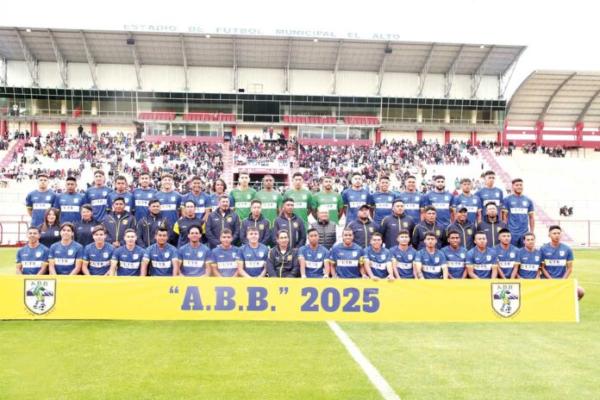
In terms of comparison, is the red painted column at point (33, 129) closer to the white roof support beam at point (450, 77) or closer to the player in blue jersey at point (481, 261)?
the white roof support beam at point (450, 77)

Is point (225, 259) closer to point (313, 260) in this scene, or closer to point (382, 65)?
point (313, 260)

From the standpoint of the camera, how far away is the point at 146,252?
9.37 metres

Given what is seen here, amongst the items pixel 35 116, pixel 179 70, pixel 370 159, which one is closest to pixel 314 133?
pixel 370 159

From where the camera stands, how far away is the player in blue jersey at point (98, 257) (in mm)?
9273

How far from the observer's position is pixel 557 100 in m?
51.2

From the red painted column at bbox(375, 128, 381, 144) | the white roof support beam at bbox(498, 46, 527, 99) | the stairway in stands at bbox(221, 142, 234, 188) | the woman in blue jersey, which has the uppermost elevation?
the white roof support beam at bbox(498, 46, 527, 99)

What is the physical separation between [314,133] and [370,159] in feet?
23.5

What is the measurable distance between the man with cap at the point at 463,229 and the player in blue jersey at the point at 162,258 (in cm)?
447

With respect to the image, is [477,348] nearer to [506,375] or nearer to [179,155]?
[506,375]

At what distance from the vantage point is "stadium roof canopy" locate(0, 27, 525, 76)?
149 ft

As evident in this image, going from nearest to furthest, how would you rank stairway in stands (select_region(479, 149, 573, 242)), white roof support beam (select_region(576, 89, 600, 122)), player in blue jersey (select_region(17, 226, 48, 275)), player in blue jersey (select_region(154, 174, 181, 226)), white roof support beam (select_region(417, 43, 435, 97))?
player in blue jersey (select_region(17, 226, 48, 275)), player in blue jersey (select_region(154, 174, 181, 226)), stairway in stands (select_region(479, 149, 573, 242)), white roof support beam (select_region(417, 43, 435, 97)), white roof support beam (select_region(576, 89, 600, 122))

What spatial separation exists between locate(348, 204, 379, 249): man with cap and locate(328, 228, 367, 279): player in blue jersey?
83cm

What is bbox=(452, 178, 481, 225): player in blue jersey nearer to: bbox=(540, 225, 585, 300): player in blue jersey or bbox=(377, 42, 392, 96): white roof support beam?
bbox=(540, 225, 585, 300): player in blue jersey

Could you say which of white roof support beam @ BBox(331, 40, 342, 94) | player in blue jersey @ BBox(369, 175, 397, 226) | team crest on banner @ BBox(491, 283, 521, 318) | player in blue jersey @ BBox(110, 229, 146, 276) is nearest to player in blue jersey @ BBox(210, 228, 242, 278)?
player in blue jersey @ BBox(110, 229, 146, 276)
